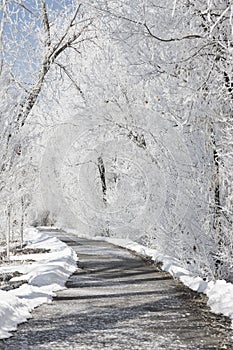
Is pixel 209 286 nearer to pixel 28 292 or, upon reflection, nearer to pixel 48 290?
pixel 48 290

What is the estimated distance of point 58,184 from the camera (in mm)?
53812

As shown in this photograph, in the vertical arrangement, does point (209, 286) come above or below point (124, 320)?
above

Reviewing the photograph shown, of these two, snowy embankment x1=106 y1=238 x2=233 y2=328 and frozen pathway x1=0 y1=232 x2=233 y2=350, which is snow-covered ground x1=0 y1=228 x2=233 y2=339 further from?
frozen pathway x1=0 y1=232 x2=233 y2=350

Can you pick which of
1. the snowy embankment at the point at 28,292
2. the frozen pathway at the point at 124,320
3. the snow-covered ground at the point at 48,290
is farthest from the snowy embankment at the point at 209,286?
the snowy embankment at the point at 28,292

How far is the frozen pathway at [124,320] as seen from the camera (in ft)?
21.8

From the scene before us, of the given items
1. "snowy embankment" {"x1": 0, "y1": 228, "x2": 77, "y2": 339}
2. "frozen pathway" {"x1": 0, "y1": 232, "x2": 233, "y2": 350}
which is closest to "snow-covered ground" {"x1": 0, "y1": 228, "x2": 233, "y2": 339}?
"snowy embankment" {"x1": 0, "y1": 228, "x2": 77, "y2": 339}

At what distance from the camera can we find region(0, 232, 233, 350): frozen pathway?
21.8ft

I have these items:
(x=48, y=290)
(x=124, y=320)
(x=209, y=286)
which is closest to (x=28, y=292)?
(x=48, y=290)

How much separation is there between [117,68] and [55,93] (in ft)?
27.4

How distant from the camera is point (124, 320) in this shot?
815 centimetres

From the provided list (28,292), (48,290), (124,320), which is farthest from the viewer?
(48,290)

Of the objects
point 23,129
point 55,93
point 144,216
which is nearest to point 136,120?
point 144,216

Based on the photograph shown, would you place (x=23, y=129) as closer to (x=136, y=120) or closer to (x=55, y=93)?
(x=55, y=93)

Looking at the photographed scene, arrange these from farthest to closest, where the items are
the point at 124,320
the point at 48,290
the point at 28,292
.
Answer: the point at 48,290 < the point at 28,292 < the point at 124,320
